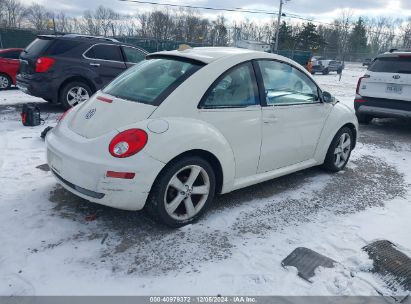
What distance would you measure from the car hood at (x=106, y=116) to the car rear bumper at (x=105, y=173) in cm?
14

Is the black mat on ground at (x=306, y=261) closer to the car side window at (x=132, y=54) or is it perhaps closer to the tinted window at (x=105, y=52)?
the tinted window at (x=105, y=52)

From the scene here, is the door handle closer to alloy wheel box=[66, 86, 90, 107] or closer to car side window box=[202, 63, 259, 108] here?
car side window box=[202, 63, 259, 108]

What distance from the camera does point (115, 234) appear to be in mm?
3303

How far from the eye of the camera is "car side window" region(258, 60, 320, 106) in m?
4.02

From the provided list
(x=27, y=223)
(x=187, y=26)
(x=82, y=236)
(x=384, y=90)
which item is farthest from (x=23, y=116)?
→ (x=187, y=26)

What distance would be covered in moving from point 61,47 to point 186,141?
6.21 metres

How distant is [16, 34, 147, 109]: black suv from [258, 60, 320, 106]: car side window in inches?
211

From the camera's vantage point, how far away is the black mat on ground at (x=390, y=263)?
2938 millimetres

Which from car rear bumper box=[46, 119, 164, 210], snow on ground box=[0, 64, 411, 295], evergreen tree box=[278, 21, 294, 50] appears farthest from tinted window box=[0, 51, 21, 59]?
evergreen tree box=[278, 21, 294, 50]

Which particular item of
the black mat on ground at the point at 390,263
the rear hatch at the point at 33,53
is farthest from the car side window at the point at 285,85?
the rear hatch at the point at 33,53

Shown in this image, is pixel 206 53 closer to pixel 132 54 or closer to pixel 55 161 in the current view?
pixel 55 161

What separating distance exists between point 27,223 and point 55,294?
3.64 feet

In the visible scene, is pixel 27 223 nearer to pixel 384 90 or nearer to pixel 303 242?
pixel 303 242

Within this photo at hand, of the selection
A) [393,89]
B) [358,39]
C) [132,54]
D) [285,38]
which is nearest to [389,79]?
[393,89]
